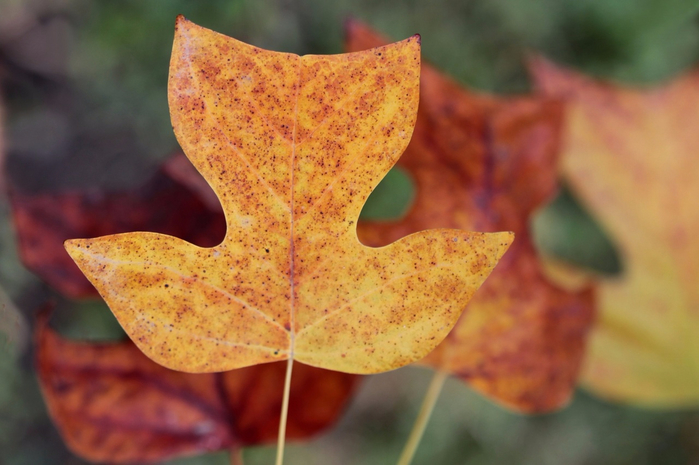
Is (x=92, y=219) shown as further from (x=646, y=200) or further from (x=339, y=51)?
(x=646, y=200)

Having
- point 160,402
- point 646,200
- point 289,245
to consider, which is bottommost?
point 160,402

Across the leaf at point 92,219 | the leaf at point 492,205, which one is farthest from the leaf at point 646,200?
the leaf at point 92,219

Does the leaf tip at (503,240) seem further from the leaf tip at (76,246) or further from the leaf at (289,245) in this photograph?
the leaf tip at (76,246)

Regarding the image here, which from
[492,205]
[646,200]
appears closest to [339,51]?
[492,205]

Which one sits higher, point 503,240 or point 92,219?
point 503,240

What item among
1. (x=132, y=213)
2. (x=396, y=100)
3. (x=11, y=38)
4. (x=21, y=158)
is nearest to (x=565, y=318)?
(x=396, y=100)

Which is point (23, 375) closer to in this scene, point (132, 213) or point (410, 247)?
point (132, 213)
